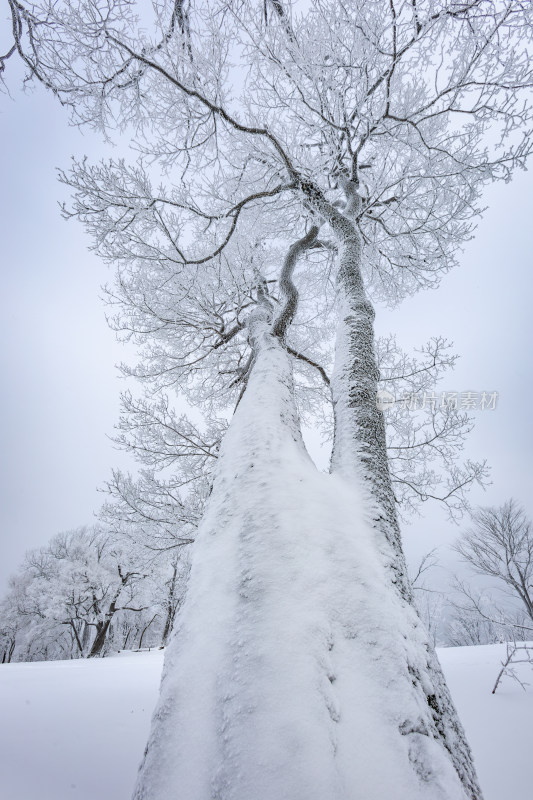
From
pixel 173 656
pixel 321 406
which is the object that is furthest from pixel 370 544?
pixel 321 406

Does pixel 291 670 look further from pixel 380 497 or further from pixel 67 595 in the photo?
pixel 67 595

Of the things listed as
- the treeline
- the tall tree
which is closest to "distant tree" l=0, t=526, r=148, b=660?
the treeline

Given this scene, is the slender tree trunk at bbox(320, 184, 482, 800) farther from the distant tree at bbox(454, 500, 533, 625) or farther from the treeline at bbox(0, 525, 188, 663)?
the treeline at bbox(0, 525, 188, 663)

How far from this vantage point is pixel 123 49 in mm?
2600

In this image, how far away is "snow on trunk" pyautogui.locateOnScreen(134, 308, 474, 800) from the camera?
775 mm

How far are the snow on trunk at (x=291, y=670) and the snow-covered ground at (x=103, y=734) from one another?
56.5 inches

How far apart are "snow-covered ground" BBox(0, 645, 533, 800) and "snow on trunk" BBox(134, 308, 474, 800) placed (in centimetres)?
144

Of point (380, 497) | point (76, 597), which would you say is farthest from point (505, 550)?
point (76, 597)

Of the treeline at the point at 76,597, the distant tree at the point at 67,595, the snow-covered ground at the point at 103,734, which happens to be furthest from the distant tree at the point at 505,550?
the distant tree at the point at 67,595

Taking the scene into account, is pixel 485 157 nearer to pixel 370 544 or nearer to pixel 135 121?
pixel 135 121

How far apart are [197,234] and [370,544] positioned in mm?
4783

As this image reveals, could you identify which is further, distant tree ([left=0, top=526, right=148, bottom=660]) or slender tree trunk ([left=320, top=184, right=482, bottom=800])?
distant tree ([left=0, top=526, right=148, bottom=660])

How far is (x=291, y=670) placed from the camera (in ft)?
3.01

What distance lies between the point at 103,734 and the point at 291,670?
2289 millimetres
